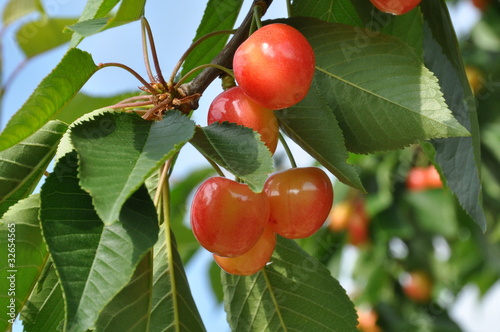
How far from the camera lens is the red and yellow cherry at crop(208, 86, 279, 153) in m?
A: 0.76

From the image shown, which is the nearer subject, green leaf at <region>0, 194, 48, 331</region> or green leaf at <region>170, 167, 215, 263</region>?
green leaf at <region>0, 194, 48, 331</region>

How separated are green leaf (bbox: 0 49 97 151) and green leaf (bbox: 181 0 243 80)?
0.28 m

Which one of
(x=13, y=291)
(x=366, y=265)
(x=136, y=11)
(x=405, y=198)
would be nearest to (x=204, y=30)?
(x=136, y=11)

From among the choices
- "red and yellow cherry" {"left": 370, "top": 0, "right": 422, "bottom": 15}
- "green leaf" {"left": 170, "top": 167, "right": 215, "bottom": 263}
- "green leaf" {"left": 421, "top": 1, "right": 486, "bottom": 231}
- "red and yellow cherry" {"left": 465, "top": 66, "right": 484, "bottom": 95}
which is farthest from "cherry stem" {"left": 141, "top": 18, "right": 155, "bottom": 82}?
"red and yellow cherry" {"left": 465, "top": 66, "right": 484, "bottom": 95}

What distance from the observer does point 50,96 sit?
29.2 inches

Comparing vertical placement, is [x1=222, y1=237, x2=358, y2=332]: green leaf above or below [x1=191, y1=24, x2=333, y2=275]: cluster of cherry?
below

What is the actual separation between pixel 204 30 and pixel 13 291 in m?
0.52

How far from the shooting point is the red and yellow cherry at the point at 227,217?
2.51ft

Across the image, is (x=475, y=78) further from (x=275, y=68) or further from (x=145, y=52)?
(x=275, y=68)

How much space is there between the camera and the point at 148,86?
2.80 ft

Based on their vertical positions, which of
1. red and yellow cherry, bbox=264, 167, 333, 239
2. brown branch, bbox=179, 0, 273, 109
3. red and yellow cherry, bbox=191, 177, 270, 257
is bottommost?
red and yellow cherry, bbox=264, 167, 333, 239

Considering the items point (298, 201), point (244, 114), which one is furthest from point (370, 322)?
point (244, 114)

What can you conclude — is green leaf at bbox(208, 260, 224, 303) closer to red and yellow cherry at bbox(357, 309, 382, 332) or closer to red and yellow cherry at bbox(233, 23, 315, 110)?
red and yellow cherry at bbox(357, 309, 382, 332)

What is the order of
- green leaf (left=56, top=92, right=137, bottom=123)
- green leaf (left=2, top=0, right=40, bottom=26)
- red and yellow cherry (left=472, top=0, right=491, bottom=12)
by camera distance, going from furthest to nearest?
1. red and yellow cherry (left=472, top=0, right=491, bottom=12)
2. green leaf (left=2, top=0, right=40, bottom=26)
3. green leaf (left=56, top=92, right=137, bottom=123)
